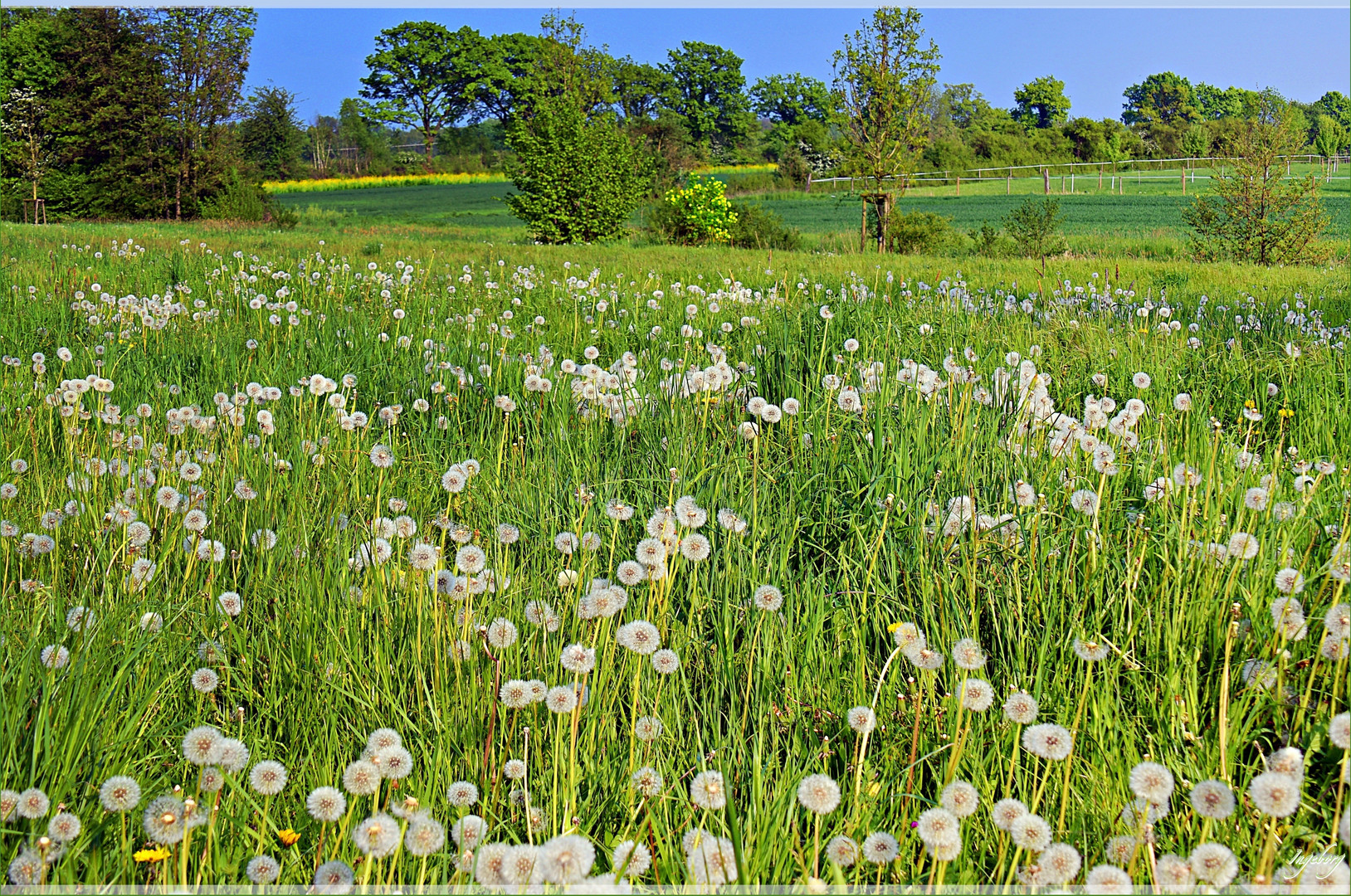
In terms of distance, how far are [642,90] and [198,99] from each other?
6119 centimetres

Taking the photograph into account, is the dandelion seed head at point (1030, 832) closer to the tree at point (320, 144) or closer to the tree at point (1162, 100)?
the tree at point (320, 144)

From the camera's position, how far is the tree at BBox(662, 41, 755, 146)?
102938 millimetres

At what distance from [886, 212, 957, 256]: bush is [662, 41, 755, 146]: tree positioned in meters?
85.5

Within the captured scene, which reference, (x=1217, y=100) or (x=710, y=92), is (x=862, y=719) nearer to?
(x=710, y=92)

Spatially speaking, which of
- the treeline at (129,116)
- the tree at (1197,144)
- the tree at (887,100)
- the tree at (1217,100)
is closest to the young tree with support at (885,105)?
the tree at (887,100)

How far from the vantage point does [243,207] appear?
124ft


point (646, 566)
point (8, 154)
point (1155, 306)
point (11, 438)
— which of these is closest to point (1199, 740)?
point (646, 566)

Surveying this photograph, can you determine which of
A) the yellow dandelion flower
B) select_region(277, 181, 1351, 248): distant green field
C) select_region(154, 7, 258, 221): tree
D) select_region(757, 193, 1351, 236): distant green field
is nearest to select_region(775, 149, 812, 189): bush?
select_region(277, 181, 1351, 248): distant green field

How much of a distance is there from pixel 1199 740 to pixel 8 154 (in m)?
48.9

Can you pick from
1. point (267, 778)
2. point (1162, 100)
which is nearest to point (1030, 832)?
point (267, 778)

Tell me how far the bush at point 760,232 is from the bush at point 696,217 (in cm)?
25

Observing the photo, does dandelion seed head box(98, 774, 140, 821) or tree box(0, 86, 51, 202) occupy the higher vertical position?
tree box(0, 86, 51, 202)

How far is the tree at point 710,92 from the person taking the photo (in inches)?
4053

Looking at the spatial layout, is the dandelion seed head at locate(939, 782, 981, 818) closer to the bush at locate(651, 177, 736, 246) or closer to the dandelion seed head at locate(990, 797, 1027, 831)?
the dandelion seed head at locate(990, 797, 1027, 831)
